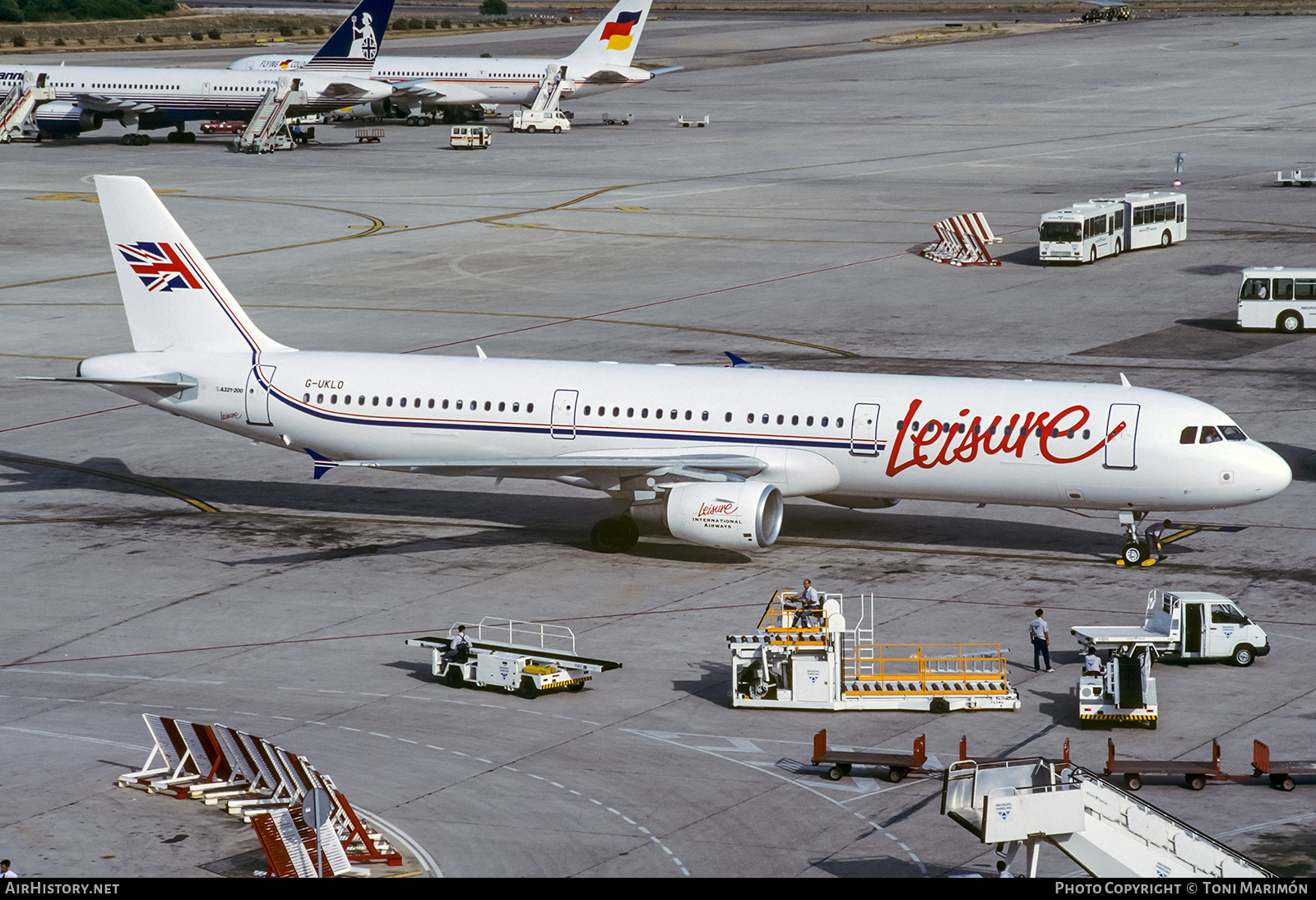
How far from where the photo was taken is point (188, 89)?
128 metres

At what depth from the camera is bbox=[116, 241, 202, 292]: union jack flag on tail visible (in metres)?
48.1

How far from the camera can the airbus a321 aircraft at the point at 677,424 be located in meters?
41.7

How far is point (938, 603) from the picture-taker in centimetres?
3928

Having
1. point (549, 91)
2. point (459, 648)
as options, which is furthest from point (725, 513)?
point (549, 91)

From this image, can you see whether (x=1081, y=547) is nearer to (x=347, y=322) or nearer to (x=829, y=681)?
(x=829, y=681)

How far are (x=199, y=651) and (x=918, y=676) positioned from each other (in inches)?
607

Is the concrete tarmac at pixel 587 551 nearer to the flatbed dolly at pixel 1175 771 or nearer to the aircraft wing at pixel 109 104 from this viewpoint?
the flatbed dolly at pixel 1175 771

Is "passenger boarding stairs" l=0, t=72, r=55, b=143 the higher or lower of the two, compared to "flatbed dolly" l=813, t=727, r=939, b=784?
higher

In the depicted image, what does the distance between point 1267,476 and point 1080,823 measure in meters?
21.1

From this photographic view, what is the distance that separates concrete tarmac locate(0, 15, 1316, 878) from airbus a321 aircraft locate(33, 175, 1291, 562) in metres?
1.95

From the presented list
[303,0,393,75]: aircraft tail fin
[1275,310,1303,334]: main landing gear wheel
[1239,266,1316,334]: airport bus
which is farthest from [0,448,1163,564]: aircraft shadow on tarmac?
[303,0,393,75]: aircraft tail fin

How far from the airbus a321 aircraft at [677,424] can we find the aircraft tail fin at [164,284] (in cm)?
5

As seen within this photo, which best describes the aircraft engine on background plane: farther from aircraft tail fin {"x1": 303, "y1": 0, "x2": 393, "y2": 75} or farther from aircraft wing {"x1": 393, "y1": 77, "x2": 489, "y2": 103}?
aircraft wing {"x1": 393, "y1": 77, "x2": 489, "y2": 103}
